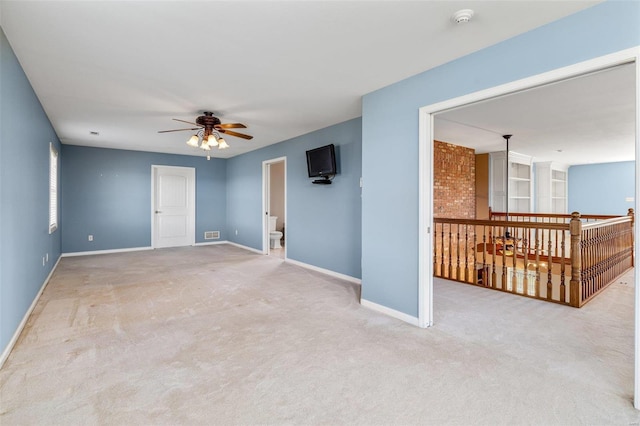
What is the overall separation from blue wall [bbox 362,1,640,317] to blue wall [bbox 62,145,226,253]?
5941 mm

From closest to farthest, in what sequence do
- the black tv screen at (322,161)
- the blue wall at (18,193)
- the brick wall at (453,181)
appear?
the blue wall at (18,193) < the black tv screen at (322,161) < the brick wall at (453,181)

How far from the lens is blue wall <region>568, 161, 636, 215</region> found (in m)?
8.69

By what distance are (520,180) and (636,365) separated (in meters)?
6.79

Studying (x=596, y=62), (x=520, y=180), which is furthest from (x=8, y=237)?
(x=520, y=180)

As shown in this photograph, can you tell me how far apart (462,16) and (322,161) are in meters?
3.04

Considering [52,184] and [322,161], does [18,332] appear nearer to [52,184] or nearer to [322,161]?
[52,184]

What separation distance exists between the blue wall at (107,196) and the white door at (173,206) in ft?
0.49

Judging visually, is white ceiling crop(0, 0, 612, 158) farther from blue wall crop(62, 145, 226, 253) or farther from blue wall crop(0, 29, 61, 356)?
blue wall crop(62, 145, 226, 253)

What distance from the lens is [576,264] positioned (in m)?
3.55

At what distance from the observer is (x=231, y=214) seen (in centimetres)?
831

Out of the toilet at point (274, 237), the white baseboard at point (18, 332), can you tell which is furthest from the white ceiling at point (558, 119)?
the toilet at point (274, 237)

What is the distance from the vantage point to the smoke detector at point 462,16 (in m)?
2.03

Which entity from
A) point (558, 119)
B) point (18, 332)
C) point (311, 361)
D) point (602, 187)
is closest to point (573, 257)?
point (558, 119)

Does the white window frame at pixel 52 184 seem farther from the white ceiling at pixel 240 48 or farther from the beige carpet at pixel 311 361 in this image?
the beige carpet at pixel 311 361
